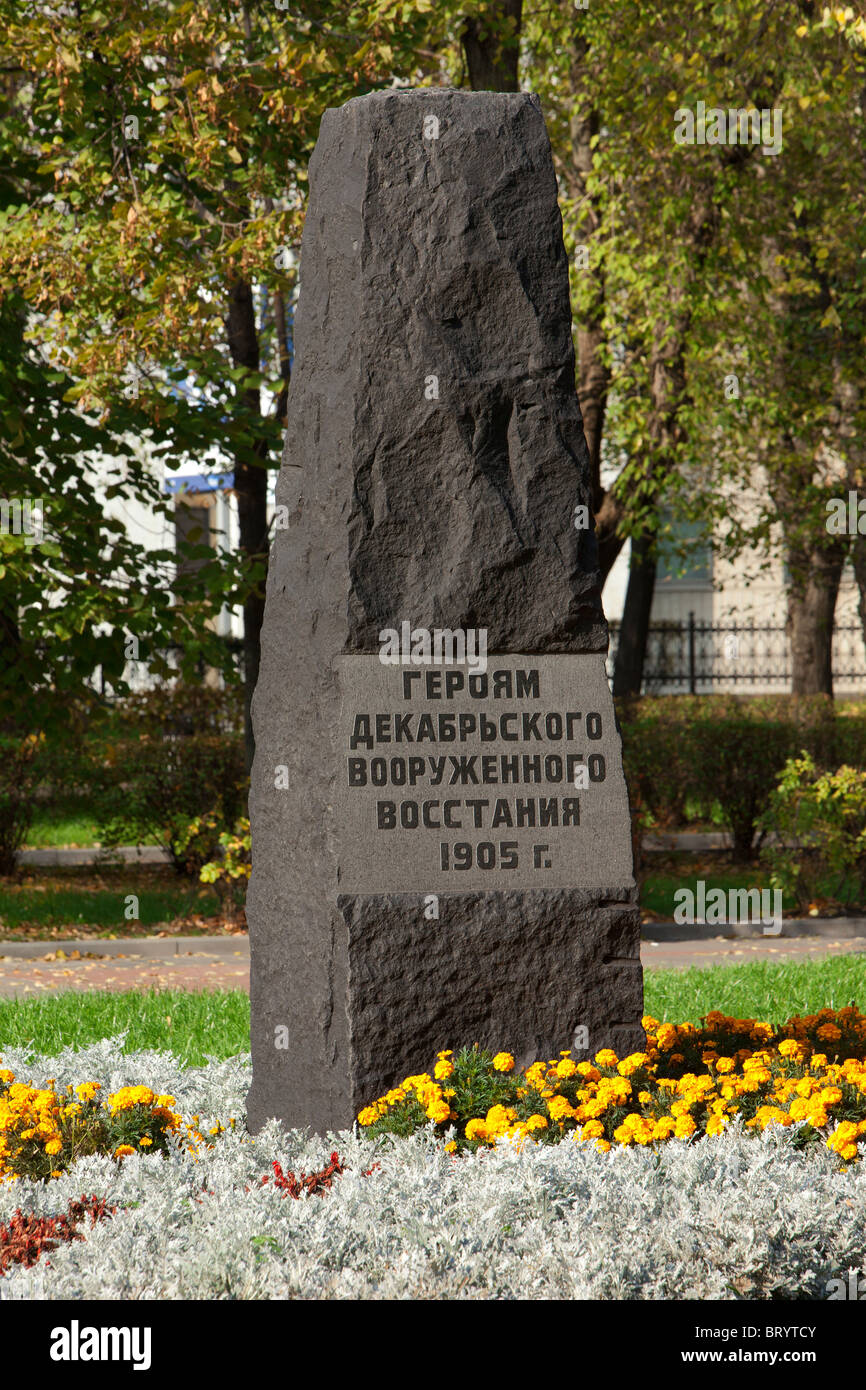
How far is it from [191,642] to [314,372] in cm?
500

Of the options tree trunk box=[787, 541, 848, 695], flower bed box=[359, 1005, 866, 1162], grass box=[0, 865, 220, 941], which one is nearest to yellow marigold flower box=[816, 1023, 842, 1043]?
flower bed box=[359, 1005, 866, 1162]

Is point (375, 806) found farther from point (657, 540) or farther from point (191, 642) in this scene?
point (657, 540)

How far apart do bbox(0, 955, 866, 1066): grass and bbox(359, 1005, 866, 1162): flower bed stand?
7.45 ft

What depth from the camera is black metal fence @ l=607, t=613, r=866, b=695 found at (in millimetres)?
23141

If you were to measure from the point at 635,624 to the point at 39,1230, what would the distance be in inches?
557

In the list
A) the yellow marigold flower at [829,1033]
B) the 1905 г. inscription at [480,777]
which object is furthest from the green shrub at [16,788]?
the yellow marigold flower at [829,1033]

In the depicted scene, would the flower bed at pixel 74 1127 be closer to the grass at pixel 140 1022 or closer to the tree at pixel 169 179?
the grass at pixel 140 1022

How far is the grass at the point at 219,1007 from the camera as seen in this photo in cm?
693

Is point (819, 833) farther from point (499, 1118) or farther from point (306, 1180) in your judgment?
point (306, 1180)

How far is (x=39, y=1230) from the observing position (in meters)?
3.80

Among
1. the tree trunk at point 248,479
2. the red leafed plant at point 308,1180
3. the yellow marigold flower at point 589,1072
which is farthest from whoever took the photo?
the tree trunk at point 248,479

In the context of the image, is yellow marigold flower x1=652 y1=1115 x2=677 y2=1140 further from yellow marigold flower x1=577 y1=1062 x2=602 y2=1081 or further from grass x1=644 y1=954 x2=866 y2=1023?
grass x1=644 y1=954 x2=866 y2=1023

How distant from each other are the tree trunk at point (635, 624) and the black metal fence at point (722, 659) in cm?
427

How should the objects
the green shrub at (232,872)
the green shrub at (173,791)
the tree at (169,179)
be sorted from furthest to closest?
the green shrub at (173,791), the green shrub at (232,872), the tree at (169,179)
